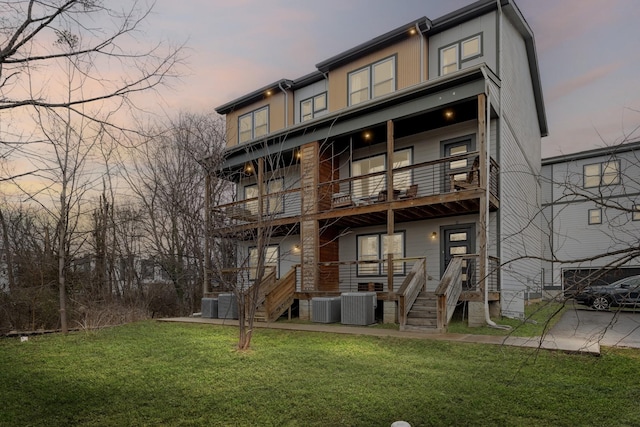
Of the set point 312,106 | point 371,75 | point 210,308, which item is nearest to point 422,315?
point 210,308

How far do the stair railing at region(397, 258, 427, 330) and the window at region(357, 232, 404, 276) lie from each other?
2.40 metres

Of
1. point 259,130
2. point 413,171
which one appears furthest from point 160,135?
point 259,130

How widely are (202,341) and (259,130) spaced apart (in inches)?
462

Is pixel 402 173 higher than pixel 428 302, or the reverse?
pixel 402 173

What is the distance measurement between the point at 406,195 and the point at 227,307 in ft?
22.3

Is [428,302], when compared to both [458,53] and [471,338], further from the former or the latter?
[458,53]

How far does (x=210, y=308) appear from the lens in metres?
14.2

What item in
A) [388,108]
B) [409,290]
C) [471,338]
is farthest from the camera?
[388,108]

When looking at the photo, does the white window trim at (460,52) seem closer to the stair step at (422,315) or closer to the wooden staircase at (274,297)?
the stair step at (422,315)

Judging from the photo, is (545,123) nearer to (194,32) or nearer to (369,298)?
(369,298)

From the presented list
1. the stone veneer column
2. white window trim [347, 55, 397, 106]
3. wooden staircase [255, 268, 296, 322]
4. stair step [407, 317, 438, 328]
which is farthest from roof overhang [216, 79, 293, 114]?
stair step [407, 317, 438, 328]

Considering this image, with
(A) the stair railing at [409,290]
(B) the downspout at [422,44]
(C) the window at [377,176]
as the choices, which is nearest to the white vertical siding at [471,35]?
(B) the downspout at [422,44]

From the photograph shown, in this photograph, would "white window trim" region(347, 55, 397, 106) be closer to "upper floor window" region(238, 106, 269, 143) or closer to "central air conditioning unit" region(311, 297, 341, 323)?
"upper floor window" region(238, 106, 269, 143)

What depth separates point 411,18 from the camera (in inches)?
558
